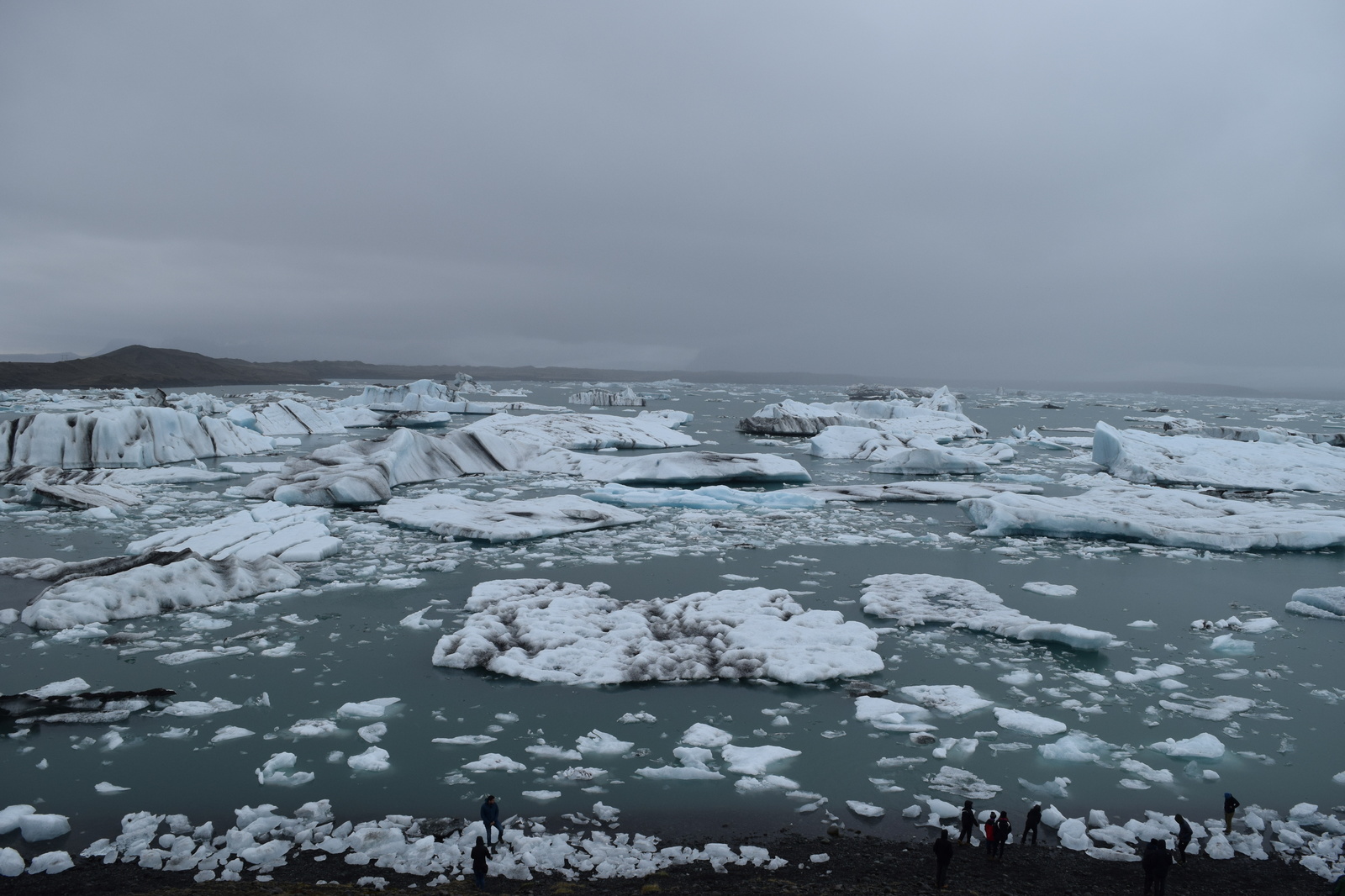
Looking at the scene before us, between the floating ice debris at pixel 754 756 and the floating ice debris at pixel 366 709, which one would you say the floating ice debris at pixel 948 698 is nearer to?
the floating ice debris at pixel 754 756

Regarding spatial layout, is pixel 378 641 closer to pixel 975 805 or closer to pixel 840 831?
pixel 840 831

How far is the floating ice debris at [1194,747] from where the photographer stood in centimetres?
694

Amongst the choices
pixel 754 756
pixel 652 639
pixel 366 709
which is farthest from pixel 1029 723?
pixel 366 709

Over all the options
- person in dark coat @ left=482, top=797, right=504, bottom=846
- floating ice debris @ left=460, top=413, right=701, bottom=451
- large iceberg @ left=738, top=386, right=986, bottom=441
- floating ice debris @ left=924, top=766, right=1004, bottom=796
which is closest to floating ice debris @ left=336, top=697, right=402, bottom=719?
person in dark coat @ left=482, top=797, right=504, bottom=846

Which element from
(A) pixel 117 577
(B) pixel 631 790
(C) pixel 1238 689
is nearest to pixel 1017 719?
(C) pixel 1238 689

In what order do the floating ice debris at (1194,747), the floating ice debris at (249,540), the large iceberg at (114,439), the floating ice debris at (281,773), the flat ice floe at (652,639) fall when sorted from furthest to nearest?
the large iceberg at (114,439)
the floating ice debris at (249,540)
the flat ice floe at (652,639)
the floating ice debris at (1194,747)
the floating ice debris at (281,773)

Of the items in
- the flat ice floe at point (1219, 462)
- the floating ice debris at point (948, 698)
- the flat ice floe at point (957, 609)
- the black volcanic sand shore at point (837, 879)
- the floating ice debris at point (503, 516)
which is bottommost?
the black volcanic sand shore at point (837, 879)

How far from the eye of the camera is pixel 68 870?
5094 mm

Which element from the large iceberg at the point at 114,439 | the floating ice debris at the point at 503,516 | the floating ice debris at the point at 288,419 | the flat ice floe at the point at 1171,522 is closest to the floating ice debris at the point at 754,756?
the floating ice debris at the point at 503,516

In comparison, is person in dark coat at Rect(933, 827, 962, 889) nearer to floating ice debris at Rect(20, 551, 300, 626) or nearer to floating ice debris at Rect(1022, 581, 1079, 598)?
floating ice debris at Rect(1022, 581, 1079, 598)

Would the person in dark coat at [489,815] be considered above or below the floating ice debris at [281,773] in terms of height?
above

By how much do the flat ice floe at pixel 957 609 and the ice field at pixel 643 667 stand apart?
7 cm

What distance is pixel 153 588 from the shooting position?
1043 centimetres

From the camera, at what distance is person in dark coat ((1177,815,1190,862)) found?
555 cm
